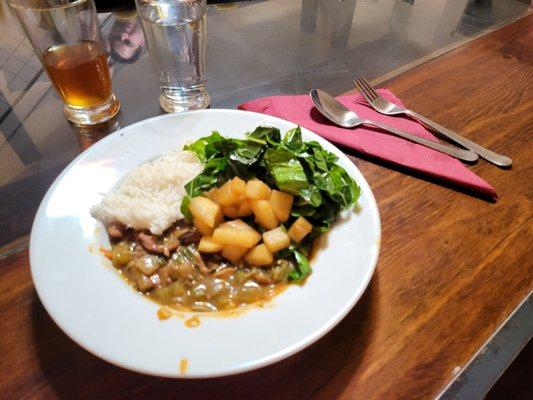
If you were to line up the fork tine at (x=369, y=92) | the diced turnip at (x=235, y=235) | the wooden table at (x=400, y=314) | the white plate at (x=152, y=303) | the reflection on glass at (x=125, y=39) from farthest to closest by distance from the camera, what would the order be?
the reflection on glass at (x=125, y=39)
the fork tine at (x=369, y=92)
the diced turnip at (x=235, y=235)
the wooden table at (x=400, y=314)
the white plate at (x=152, y=303)

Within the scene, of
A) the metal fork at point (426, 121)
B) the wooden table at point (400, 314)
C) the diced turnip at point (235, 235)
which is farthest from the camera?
the metal fork at point (426, 121)

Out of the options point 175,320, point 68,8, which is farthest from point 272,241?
point 68,8

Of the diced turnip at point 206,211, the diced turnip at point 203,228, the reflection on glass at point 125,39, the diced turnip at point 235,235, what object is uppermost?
the diced turnip at point 206,211

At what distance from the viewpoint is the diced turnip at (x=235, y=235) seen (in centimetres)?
110

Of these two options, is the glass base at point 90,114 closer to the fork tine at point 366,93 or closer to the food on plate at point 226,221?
the food on plate at point 226,221

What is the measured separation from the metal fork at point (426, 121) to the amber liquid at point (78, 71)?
42.2 inches

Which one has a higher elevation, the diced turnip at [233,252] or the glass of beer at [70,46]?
the glass of beer at [70,46]

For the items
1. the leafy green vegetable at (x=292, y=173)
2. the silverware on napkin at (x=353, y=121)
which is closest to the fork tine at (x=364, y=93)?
the silverware on napkin at (x=353, y=121)

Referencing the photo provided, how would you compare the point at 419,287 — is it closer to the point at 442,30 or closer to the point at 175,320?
the point at 175,320

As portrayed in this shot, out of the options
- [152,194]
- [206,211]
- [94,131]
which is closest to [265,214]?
[206,211]

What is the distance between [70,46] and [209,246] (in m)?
1.05

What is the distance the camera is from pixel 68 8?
5.06ft

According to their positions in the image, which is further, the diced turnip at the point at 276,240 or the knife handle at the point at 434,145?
the knife handle at the point at 434,145

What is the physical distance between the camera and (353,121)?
1.69 meters
